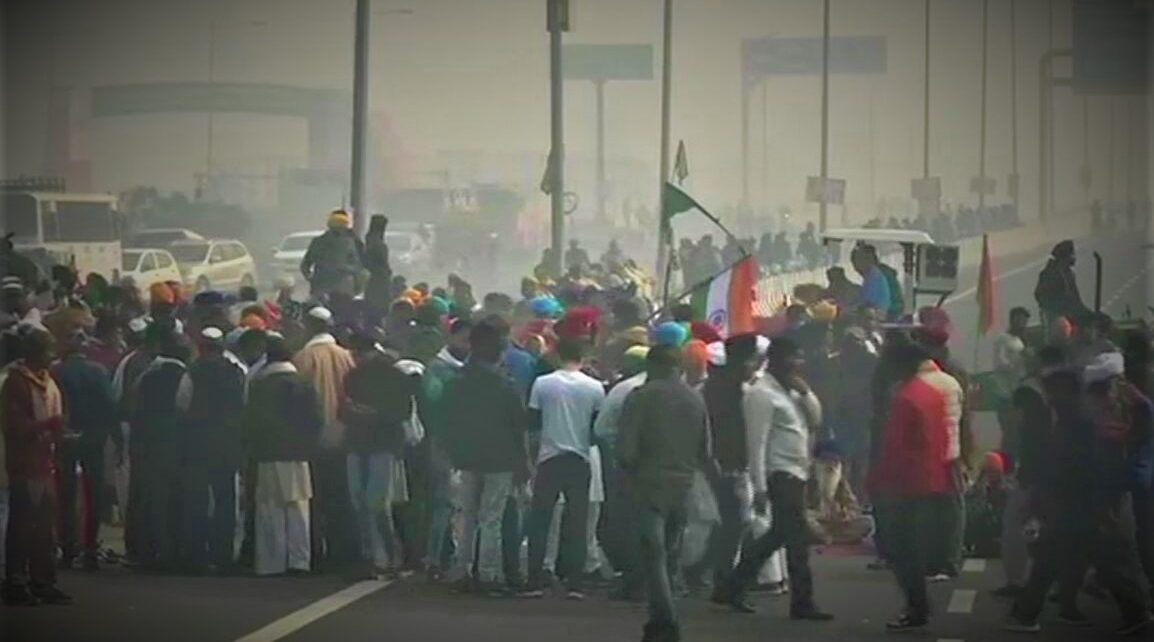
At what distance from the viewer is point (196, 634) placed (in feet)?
36.1

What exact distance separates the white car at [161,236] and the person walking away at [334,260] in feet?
9.92

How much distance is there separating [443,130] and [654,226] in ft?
12.7

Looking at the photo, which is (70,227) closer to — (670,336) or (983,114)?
(983,114)

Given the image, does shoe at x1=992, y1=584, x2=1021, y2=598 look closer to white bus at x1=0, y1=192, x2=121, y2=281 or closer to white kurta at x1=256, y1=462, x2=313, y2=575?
white kurta at x1=256, y1=462, x2=313, y2=575

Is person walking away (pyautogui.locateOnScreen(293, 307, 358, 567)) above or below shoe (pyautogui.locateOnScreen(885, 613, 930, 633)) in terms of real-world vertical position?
above

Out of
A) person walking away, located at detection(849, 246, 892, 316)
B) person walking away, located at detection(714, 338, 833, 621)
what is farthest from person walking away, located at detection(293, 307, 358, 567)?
person walking away, located at detection(849, 246, 892, 316)

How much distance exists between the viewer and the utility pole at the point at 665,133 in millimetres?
16891

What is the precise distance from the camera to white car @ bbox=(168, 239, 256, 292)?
2055 centimetres

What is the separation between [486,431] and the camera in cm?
1145

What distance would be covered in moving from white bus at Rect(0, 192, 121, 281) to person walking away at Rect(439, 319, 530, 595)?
27.2 ft

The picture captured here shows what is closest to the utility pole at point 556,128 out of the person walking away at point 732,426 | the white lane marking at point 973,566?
the white lane marking at point 973,566

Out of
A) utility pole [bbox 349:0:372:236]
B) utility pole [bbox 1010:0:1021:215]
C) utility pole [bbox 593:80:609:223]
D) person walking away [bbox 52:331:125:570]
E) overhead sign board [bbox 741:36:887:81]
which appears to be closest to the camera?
person walking away [bbox 52:331:125:570]

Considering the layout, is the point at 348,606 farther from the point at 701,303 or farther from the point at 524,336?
the point at 701,303

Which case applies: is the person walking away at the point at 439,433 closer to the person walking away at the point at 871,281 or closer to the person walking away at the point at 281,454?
the person walking away at the point at 281,454
